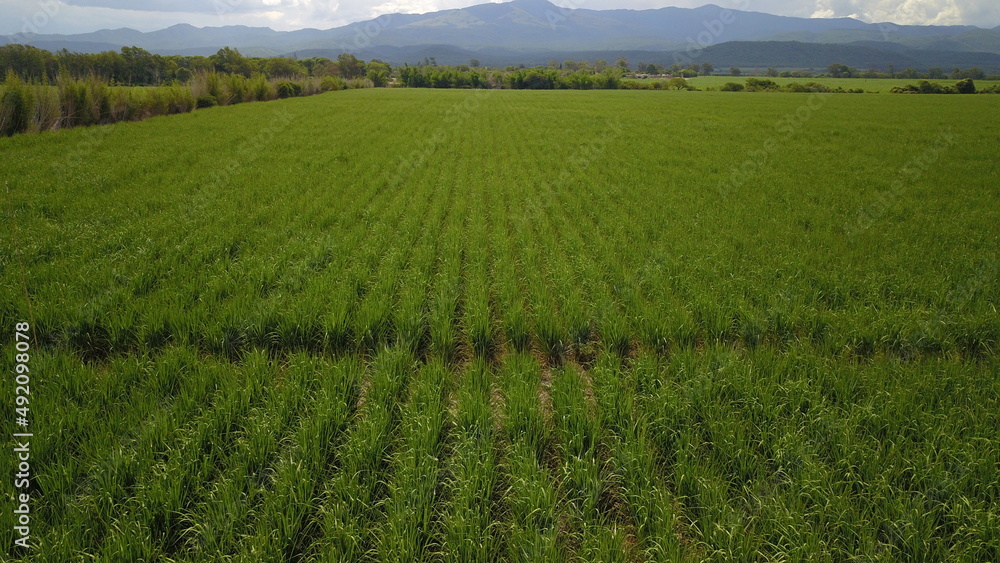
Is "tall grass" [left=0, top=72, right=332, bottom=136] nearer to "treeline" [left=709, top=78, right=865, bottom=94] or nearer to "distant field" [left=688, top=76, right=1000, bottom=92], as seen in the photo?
"treeline" [left=709, top=78, right=865, bottom=94]

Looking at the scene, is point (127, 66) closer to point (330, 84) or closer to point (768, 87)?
point (330, 84)

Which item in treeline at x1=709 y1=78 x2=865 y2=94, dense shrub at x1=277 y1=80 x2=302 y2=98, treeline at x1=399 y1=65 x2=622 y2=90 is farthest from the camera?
treeline at x1=399 y1=65 x2=622 y2=90

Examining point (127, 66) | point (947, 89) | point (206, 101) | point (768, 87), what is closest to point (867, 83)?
point (947, 89)

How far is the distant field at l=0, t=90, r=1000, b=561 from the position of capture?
2.74 meters

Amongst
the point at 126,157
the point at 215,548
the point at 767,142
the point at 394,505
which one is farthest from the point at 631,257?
the point at 767,142

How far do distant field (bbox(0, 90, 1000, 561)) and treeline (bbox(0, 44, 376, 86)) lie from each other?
21.7m

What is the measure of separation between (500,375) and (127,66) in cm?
7143

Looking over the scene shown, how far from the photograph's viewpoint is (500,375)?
14.8 ft

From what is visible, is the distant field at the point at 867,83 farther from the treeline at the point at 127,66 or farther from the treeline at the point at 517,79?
the treeline at the point at 127,66

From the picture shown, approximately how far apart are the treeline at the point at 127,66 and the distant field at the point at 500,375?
2172 centimetres

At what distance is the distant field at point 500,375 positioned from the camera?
274 centimetres

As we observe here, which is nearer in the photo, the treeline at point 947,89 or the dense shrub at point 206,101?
the dense shrub at point 206,101

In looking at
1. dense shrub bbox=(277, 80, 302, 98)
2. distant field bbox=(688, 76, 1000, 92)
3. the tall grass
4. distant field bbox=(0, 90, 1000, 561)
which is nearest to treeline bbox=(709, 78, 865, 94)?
distant field bbox=(688, 76, 1000, 92)

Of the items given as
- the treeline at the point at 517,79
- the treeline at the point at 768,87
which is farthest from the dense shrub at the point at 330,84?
the treeline at the point at 768,87
